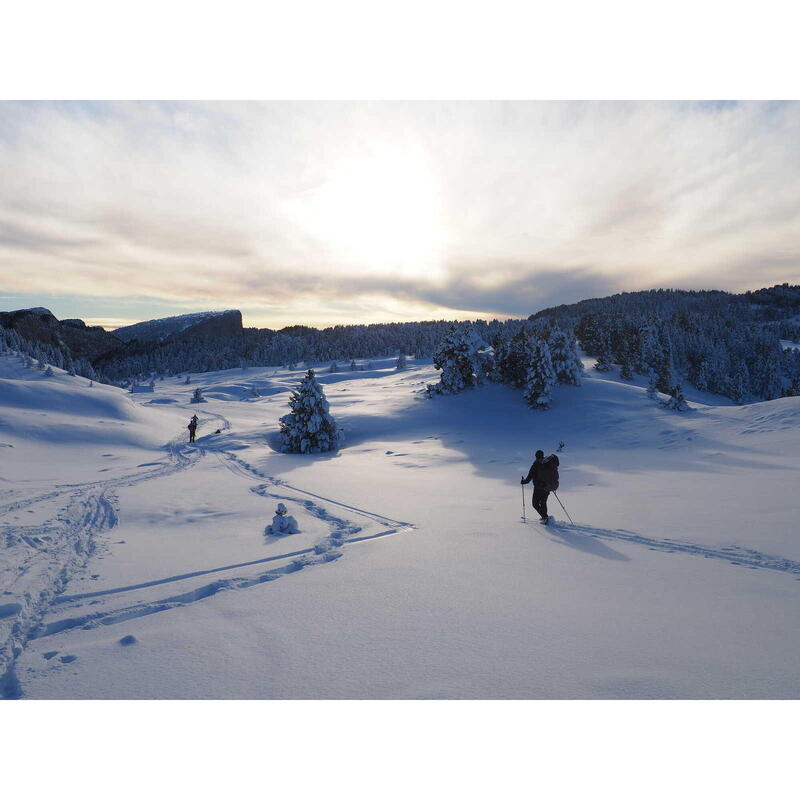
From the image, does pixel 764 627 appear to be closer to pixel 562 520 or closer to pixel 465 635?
pixel 465 635

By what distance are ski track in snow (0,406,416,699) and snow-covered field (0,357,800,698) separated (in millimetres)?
40

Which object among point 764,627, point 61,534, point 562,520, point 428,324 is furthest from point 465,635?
point 428,324

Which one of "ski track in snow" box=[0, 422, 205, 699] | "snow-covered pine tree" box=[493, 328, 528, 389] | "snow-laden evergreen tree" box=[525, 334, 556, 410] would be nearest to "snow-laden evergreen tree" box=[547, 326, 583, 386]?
"snow-covered pine tree" box=[493, 328, 528, 389]

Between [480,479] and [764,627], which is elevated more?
[764,627]

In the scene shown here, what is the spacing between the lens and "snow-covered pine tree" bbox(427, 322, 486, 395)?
37688mm

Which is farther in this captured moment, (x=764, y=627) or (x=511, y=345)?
(x=511, y=345)

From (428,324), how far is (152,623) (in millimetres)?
187803

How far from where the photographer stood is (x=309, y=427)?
25422mm

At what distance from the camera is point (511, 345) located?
1446 inches

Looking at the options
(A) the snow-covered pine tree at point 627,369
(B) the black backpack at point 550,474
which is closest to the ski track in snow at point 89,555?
(B) the black backpack at point 550,474

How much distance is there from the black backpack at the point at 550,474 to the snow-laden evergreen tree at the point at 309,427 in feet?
59.2

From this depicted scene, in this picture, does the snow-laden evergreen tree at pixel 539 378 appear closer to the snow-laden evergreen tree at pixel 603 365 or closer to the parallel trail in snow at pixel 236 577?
the parallel trail in snow at pixel 236 577

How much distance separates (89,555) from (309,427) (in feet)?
59.9

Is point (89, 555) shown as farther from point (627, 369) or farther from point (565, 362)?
point (627, 369)
